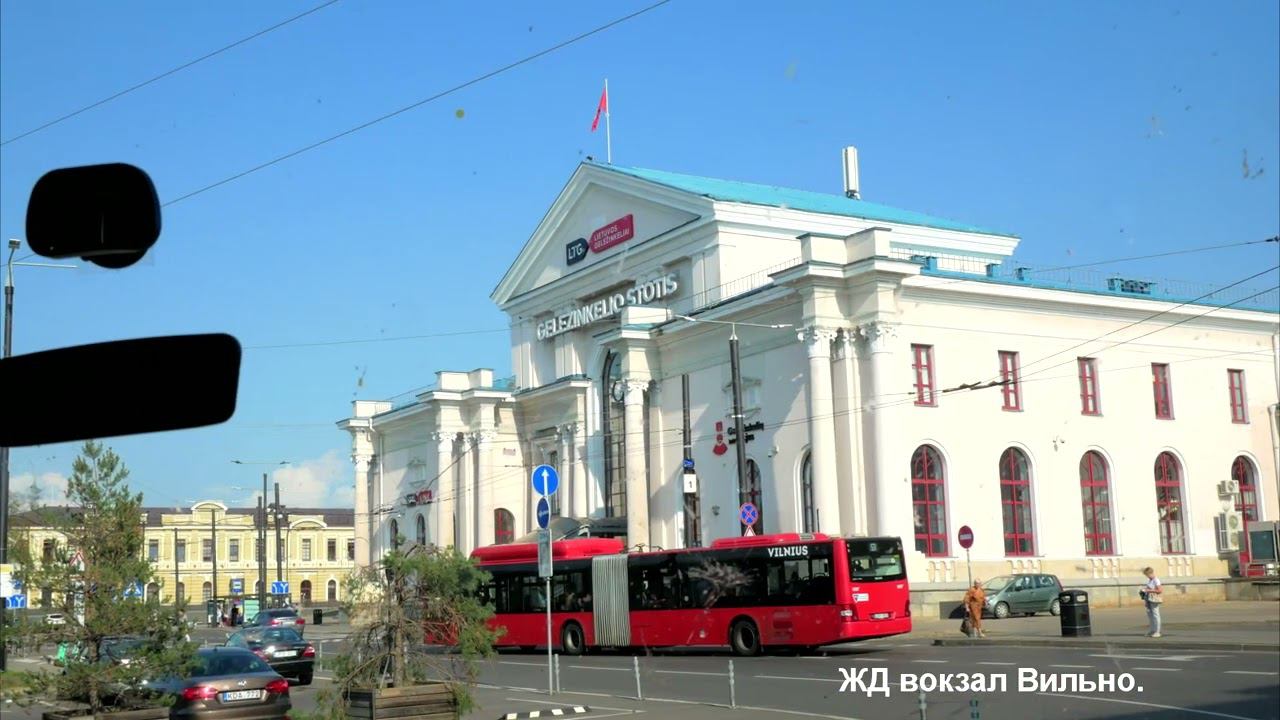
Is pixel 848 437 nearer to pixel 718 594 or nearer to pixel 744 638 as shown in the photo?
pixel 718 594

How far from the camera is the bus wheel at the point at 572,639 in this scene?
117ft

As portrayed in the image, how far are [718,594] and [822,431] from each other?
12.8 metres

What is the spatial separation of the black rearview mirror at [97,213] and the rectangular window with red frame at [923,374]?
4258 centimetres

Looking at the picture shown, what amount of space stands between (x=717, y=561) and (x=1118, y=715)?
16.9 meters

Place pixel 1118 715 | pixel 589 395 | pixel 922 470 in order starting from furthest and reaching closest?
1. pixel 589 395
2. pixel 922 470
3. pixel 1118 715

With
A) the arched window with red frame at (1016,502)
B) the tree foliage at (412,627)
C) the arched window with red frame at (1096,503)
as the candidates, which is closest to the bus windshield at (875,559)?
the tree foliage at (412,627)

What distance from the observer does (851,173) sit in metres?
65.4

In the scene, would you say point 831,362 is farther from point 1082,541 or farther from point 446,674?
point 446,674

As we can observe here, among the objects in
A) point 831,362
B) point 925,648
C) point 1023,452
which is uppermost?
point 831,362

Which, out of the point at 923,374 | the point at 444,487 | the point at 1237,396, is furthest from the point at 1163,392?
the point at 444,487

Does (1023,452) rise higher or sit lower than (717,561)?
higher

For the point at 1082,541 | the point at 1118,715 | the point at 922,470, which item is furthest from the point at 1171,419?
the point at 1118,715

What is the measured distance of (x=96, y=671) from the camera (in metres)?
15.9

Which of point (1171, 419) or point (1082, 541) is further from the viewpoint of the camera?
point (1171, 419)
